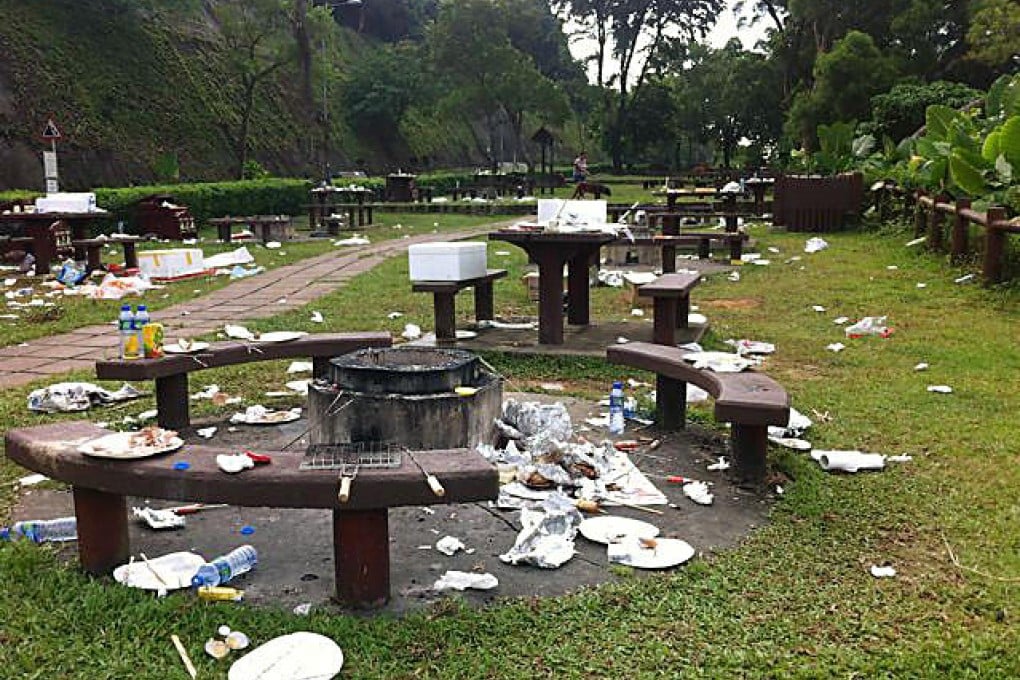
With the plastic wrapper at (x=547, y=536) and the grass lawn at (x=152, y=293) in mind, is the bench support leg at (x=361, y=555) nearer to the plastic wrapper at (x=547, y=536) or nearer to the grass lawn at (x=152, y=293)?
the plastic wrapper at (x=547, y=536)

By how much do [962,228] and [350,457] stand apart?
31.7 feet

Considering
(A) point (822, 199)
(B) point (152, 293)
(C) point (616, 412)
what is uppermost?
(A) point (822, 199)

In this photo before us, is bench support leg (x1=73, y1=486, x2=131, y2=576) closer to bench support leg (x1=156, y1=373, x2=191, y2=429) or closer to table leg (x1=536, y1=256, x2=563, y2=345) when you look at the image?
bench support leg (x1=156, y1=373, x2=191, y2=429)

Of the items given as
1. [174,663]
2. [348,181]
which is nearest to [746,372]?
[174,663]

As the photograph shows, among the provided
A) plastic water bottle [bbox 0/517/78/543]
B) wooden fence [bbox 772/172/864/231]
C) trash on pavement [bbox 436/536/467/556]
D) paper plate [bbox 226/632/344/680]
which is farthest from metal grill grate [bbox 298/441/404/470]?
wooden fence [bbox 772/172/864/231]

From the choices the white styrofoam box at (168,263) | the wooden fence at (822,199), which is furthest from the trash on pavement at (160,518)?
the wooden fence at (822,199)

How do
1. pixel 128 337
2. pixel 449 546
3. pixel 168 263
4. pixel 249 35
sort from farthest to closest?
pixel 249 35 → pixel 168 263 → pixel 128 337 → pixel 449 546

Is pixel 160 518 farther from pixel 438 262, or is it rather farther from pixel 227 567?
pixel 438 262

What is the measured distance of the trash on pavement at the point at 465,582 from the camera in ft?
10.7

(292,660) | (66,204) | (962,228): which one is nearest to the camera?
(292,660)

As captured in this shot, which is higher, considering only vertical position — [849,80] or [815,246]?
[849,80]

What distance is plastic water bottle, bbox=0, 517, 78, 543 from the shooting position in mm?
3664

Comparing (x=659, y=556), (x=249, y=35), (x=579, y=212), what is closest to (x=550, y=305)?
(x=579, y=212)

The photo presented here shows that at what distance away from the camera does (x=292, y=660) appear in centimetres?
273
